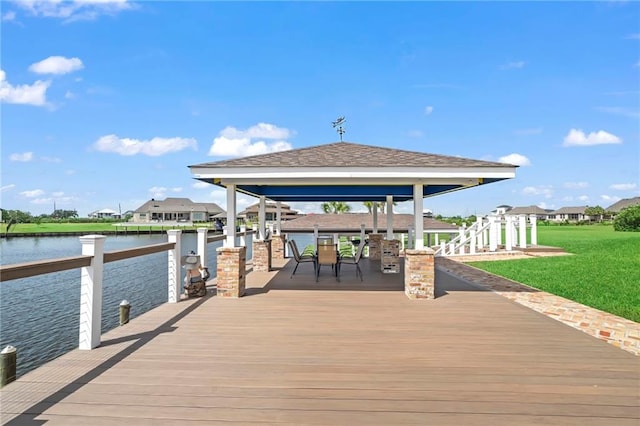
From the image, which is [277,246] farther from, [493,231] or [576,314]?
[493,231]

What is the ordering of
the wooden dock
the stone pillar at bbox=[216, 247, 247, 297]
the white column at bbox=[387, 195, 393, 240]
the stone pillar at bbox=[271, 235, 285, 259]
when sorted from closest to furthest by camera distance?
the wooden dock, the stone pillar at bbox=[216, 247, 247, 297], the white column at bbox=[387, 195, 393, 240], the stone pillar at bbox=[271, 235, 285, 259]

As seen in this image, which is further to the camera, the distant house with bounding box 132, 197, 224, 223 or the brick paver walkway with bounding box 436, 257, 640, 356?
the distant house with bounding box 132, 197, 224, 223

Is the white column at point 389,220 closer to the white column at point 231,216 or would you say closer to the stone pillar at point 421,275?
the stone pillar at point 421,275

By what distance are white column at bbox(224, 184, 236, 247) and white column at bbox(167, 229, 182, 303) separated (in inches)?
36.9

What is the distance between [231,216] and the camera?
6703mm

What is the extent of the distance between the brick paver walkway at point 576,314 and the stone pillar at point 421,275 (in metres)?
1.70

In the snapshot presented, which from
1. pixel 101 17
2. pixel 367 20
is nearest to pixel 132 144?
pixel 101 17

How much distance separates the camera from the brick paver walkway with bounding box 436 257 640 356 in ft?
14.3

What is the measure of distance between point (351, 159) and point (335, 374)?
4.34 meters

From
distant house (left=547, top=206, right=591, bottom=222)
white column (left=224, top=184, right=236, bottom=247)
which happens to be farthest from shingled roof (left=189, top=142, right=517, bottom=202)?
distant house (left=547, top=206, right=591, bottom=222)

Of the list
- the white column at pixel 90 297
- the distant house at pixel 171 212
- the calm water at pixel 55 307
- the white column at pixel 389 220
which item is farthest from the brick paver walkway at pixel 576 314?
the distant house at pixel 171 212

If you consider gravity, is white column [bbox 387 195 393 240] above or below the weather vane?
below

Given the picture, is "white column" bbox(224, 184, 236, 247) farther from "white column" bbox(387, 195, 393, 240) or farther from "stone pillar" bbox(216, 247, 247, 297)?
"white column" bbox(387, 195, 393, 240)

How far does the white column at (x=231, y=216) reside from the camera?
6602mm
